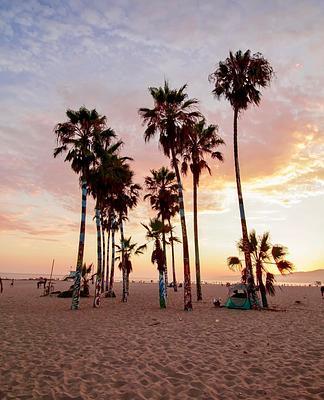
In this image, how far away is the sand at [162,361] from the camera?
277 inches

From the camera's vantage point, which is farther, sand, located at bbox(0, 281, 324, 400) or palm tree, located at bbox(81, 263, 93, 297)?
palm tree, located at bbox(81, 263, 93, 297)

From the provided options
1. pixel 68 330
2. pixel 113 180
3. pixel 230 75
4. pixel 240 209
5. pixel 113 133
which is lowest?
pixel 68 330

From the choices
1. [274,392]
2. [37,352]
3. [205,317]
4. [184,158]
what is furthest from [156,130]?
[274,392]

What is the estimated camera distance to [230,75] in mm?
25266

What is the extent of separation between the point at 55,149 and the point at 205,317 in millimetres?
17752

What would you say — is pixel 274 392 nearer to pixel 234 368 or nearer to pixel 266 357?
pixel 234 368

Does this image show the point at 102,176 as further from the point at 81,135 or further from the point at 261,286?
the point at 261,286

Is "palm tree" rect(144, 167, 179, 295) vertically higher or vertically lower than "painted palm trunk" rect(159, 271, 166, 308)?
higher

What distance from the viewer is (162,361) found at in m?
9.37

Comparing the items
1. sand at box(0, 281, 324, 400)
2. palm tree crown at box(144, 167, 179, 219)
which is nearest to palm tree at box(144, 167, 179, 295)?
palm tree crown at box(144, 167, 179, 219)

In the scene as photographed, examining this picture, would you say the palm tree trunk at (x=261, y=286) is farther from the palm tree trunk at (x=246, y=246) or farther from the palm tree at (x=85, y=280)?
the palm tree at (x=85, y=280)

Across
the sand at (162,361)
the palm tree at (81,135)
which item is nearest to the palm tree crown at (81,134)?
the palm tree at (81,135)

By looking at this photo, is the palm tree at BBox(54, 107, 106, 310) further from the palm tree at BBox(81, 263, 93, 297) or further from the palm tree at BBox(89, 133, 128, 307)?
the palm tree at BBox(81, 263, 93, 297)

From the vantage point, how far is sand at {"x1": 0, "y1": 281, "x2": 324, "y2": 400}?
23.1ft
